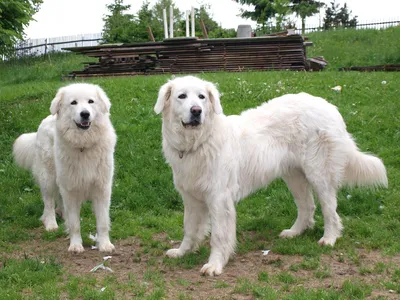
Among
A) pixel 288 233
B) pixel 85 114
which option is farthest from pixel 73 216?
pixel 288 233

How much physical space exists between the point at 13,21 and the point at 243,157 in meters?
7.63

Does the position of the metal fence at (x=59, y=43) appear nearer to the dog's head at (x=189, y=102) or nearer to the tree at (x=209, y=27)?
the tree at (x=209, y=27)

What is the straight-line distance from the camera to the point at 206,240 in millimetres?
5633

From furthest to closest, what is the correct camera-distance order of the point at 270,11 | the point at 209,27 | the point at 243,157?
the point at 209,27, the point at 270,11, the point at 243,157

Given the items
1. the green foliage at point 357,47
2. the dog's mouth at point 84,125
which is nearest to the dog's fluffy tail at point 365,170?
the dog's mouth at point 84,125

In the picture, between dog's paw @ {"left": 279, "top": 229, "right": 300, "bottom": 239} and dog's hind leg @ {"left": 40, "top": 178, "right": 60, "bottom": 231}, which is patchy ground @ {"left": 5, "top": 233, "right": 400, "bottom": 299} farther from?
dog's hind leg @ {"left": 40, "top": 178, "right": 60, "bottom": 231}

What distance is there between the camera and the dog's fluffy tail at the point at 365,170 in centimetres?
542

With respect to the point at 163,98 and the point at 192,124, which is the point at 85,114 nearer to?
the point at 163,98

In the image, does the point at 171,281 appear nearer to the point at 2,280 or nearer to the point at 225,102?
the point at 2,280

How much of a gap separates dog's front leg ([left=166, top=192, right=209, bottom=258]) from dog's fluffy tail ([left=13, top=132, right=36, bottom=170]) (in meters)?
2.63

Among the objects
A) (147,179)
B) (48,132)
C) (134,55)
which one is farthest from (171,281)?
(134,55)

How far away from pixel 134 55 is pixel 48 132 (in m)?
10.4

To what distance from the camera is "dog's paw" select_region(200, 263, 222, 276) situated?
15.0 feet

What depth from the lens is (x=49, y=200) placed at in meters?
6.40
